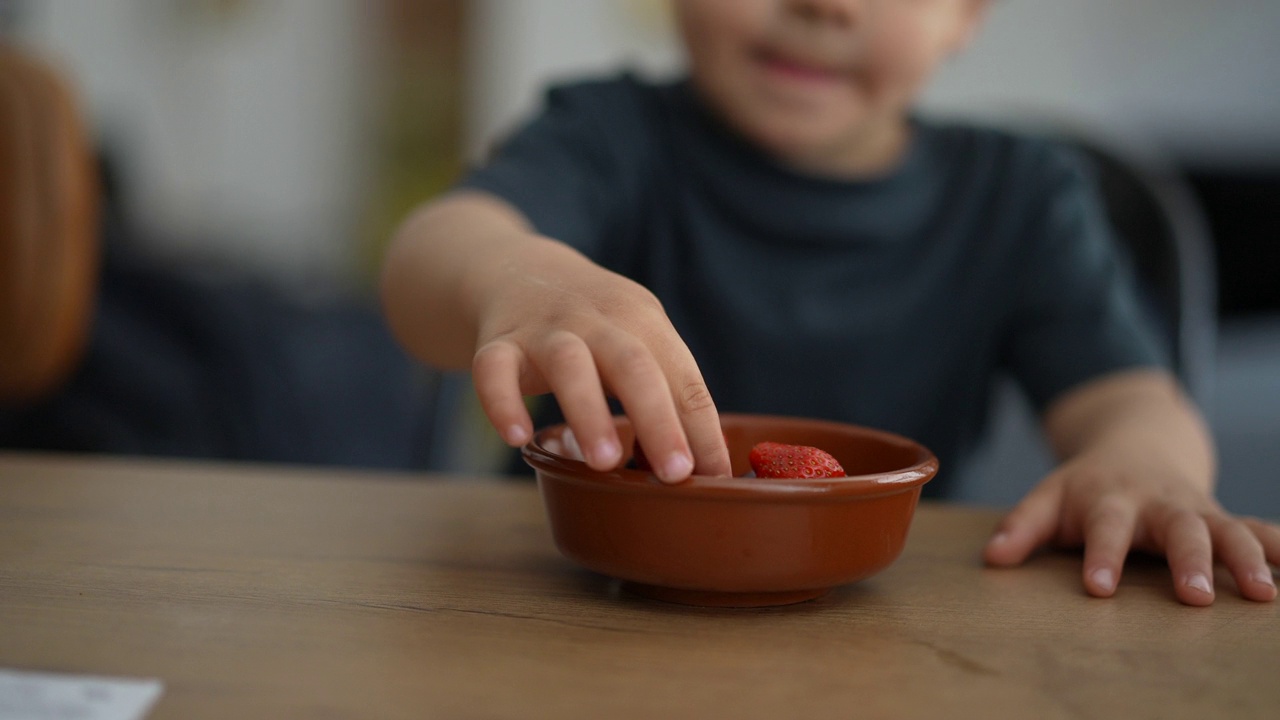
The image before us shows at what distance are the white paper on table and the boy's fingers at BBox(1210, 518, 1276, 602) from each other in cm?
52

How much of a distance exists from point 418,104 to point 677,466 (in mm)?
3777

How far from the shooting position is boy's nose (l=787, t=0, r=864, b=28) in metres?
0.93

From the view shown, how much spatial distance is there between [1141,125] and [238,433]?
2.52 m

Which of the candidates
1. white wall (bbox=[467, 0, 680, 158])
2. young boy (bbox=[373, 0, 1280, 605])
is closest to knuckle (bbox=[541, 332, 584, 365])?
young boy (bbox=[373, 0, 1280, 605])

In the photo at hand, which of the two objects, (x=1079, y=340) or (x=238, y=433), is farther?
(x=238, y=433)

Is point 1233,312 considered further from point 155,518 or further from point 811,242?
point 155,518

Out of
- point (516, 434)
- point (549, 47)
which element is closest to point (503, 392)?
point (516, 434)

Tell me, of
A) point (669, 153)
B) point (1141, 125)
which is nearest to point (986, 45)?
point (1141, 125)

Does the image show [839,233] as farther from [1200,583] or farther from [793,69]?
[1200,583]

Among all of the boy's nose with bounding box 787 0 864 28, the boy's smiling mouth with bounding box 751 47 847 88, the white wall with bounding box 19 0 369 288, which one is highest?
the boy's nose with bounding box 787 0 864 28

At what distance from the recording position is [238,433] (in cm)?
177

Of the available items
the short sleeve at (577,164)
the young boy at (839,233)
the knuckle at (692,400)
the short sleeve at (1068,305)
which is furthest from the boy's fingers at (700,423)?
the short sleeve at (1068,305)

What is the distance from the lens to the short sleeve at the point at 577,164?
2.96 feet

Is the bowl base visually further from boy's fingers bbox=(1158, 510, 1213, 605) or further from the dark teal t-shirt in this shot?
the dark teal t-shirt
